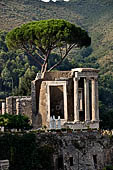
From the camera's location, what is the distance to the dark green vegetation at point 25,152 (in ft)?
171

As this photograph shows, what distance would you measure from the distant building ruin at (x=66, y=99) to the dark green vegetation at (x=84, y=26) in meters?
38.4

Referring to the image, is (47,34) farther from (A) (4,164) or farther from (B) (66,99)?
(A) (4,164)

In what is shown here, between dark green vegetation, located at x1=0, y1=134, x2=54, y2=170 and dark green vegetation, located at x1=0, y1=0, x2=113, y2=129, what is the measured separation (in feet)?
175

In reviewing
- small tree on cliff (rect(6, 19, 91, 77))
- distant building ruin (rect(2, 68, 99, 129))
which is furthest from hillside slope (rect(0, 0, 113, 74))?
distant building ruin (rect(2, 68, 99, 129))

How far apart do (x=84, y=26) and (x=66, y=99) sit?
A: 119900mm

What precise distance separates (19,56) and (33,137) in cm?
7030

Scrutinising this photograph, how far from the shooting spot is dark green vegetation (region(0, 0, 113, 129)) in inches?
4772

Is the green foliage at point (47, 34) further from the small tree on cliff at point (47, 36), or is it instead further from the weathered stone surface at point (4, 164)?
the weathered stone surface at point (4, 164)

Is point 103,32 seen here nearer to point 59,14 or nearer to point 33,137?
point 59,14

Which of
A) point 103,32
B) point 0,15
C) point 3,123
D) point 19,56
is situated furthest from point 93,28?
point 3,123

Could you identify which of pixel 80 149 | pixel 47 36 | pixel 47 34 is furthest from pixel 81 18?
pixel 80 149

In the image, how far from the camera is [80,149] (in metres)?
57.2

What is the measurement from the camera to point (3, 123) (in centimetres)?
5975

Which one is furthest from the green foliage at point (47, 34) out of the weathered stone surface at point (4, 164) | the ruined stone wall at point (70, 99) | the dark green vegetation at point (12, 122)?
the weathered stone surface at point (4, 164)
